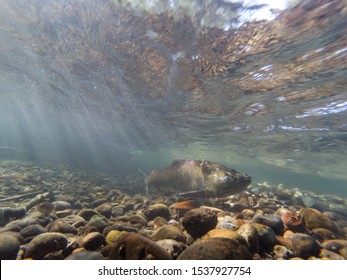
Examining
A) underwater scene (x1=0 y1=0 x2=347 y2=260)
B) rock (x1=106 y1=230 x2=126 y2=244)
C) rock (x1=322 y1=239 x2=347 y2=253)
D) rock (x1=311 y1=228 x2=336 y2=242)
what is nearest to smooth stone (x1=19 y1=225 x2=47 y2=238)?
underwater scene (x1=0 y1=0 x2=347 y2=260)

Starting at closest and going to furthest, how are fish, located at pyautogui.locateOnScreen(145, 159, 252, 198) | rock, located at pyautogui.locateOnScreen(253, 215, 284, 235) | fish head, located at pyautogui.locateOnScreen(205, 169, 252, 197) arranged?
1. rock, located at pyautogui.locateOnScreen(253, 215, 284, 235)
2. fish head, located at pyautogui.locateOnScreen(205, 169, 252, 197)
3. fish, located at pyautogui.locateOnScreen(145, 159, 252, 198)

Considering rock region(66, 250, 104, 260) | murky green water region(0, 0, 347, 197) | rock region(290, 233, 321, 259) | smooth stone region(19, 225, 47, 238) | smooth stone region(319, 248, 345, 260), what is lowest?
smooth stone region(319, 248, 345, 260)

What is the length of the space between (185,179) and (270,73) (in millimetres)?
6653

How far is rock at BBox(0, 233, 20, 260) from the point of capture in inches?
133

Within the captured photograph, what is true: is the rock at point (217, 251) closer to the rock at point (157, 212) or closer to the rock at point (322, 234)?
the rock at point (322, 234)

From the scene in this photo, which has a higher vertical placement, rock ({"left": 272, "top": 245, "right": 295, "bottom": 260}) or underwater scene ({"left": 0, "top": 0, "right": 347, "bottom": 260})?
underwater scene ({"left": 0, "top": 0, "right": 347, "bottom": 260})

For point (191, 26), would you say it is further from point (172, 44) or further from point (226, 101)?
point (226, 101)

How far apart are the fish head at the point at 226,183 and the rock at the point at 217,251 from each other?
4466mm

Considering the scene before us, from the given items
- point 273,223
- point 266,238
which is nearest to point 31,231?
point 266,238

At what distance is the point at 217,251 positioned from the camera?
8.90ft

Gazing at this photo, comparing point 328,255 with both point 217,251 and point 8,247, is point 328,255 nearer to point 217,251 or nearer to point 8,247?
point 217,251

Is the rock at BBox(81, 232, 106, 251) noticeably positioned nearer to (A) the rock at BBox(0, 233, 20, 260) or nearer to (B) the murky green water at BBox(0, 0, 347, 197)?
(A) the rock at BBox(0, 233, 20, 260)

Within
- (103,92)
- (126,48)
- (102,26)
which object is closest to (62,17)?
(102,26)

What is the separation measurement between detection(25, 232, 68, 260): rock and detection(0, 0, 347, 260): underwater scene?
0.05 ft
